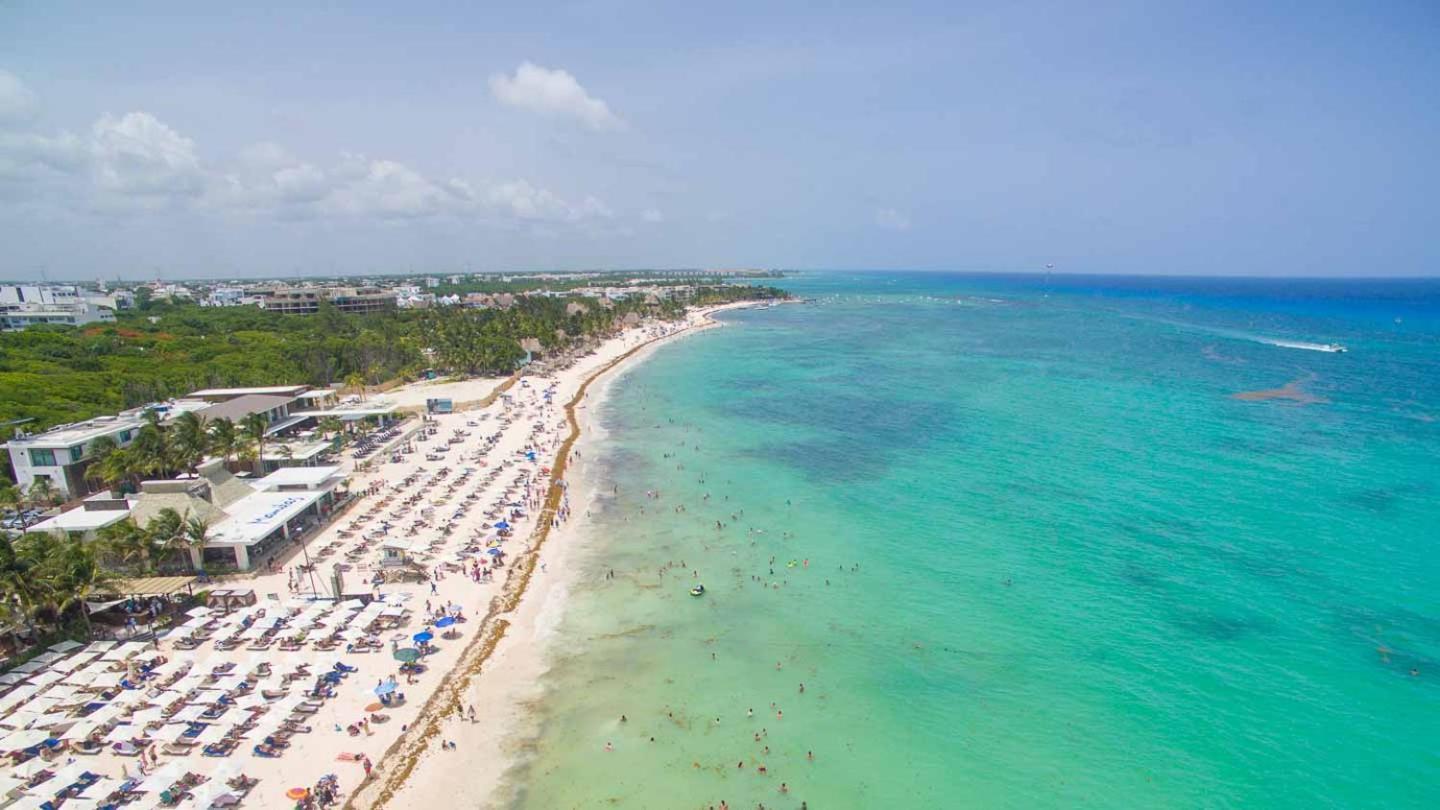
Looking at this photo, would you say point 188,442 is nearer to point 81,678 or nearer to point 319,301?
point 81,678

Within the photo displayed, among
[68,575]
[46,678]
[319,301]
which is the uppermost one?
[319,301]

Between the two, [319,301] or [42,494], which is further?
[319,301]

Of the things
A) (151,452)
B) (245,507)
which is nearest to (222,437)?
(151,452)

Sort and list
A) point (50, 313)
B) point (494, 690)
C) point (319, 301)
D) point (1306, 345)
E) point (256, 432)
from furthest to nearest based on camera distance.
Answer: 1. point (319, 301)
2. point (1306, 345)
3. point (50, 313)
4. point (256, 432)
5. point (494, 690)

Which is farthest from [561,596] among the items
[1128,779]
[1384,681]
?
[1384,681]

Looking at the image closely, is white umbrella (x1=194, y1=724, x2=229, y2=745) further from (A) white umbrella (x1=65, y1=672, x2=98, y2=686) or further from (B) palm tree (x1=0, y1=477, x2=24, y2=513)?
(B) palm tree (x1=0, y1=477, x2=24, y2=513)

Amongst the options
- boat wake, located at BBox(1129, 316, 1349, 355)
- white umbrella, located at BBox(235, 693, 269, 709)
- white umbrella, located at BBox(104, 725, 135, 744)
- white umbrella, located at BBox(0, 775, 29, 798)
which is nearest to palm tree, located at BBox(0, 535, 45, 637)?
white umbrella, located at BBox(104, 725, 135, 744)

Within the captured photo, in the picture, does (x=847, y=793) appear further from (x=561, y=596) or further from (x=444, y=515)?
(x=444, y=515)
